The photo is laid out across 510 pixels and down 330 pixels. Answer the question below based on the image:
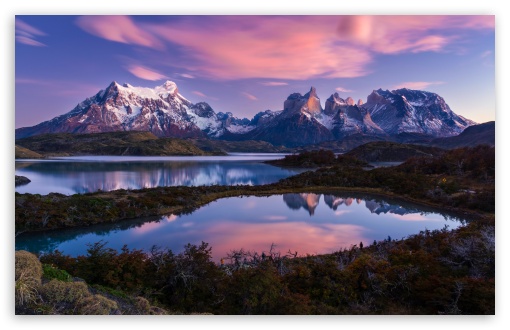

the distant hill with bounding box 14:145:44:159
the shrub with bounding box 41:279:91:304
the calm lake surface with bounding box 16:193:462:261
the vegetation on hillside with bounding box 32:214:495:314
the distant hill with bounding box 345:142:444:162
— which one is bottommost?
the calm lake surface with bounding box 16:193:462:261

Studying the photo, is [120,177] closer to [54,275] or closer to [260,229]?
[260,229]

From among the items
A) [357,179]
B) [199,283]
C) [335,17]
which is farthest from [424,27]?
[357,179]

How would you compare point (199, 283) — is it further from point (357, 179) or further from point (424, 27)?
point (357, 179)

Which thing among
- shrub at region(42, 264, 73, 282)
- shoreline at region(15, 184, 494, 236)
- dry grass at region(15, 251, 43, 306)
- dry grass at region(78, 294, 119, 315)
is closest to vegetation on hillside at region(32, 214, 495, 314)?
shrub at region(42, 264, 73, 282)

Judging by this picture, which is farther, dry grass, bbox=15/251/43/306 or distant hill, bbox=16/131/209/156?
distant hill, bbox=16/131/209/156

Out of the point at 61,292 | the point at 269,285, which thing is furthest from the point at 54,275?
the point at 269,285

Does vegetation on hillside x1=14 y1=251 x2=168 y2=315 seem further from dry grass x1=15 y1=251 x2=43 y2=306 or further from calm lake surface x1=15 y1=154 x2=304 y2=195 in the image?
calm lake surface x1=15 y1=154 x2=304 y2=195

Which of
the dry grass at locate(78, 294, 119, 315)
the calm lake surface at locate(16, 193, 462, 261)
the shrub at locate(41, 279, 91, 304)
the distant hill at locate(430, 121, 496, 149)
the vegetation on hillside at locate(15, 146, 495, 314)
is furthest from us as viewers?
the calm lake surface at locate(16, 193, 462, 261)

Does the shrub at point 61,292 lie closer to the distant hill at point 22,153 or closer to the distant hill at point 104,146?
the distant hill at point 22,153

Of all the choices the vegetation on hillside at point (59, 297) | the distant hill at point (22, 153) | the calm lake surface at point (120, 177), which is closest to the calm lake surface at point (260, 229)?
the distant hill at point (22, 153)
